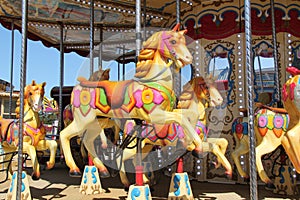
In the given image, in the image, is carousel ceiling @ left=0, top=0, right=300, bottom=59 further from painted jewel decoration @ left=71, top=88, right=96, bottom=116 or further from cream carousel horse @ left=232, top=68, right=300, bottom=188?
cream carousel horse @ left=232, top=68, right=300, bottom=188

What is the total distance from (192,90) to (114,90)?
5.02 ft

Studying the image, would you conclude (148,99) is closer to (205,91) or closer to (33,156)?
(205,91)

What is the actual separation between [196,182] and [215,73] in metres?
1.96

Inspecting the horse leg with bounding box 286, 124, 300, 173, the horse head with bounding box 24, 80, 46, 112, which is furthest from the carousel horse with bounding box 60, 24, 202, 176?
the horse head with bounding box 24, 80, 46, 112

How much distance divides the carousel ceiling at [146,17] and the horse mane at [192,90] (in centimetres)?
106

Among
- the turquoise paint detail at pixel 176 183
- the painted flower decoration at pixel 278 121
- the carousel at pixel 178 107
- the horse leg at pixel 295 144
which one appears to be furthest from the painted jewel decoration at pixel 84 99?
the painted flower decoration at pixel 278 121

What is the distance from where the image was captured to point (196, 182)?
6.13 meters

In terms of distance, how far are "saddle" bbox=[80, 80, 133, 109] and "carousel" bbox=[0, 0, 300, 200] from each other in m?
0.01

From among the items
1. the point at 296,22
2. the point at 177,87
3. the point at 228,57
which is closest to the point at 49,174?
the point at 177,87

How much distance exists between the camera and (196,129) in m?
4.57

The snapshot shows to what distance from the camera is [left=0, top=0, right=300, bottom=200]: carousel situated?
3.37m

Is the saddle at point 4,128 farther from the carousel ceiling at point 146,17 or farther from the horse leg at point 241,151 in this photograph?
the horse leg at point 241,151

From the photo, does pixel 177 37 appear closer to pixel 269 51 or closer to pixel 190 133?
pixel 190 133

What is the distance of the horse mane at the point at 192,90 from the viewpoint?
4691 millimetres
